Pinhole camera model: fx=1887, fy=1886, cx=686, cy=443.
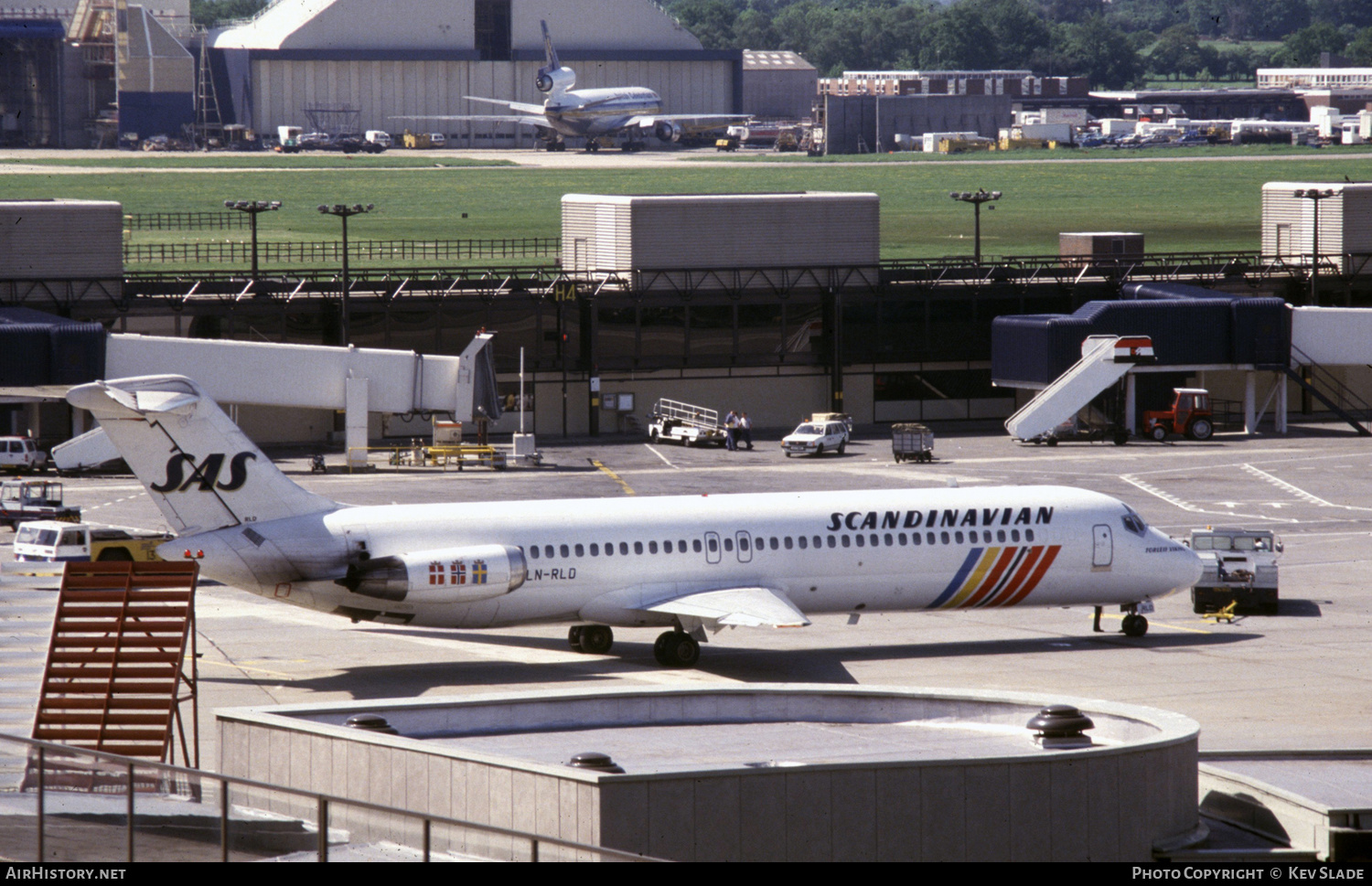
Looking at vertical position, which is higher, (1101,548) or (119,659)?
(1101,548)

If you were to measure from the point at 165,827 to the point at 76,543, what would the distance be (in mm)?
38389

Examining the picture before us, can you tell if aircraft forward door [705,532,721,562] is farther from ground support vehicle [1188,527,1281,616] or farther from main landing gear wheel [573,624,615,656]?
ground support vehicle [1188,527,1281,616]

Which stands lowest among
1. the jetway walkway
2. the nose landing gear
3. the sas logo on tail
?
A: the nose landing gear

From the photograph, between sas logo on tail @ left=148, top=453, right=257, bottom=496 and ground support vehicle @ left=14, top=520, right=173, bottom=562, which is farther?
ground support vehicle @ left=14, top=520, right=173, bottom=562

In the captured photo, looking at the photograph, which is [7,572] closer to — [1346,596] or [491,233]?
[1346,596]

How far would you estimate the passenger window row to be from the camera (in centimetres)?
Answer: 4122

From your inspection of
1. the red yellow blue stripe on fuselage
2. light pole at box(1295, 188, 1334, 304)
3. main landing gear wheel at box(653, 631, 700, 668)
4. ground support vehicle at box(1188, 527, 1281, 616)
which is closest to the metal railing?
main landing gear wheel at box(653, 631, 700, 668)

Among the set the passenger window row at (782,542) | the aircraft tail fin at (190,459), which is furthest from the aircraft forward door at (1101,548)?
the aircraft tail fin at (190,459)

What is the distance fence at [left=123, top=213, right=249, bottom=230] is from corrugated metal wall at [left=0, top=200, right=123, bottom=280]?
63242mm

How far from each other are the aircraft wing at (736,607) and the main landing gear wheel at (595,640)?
2475mm

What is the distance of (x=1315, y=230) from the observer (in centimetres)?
9712

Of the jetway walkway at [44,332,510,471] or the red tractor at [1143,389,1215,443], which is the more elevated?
the jetway walkway at [44,332,510,471]

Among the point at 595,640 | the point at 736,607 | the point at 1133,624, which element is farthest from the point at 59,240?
the point at 1133,624

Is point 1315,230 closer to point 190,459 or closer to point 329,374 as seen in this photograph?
point 329,374
